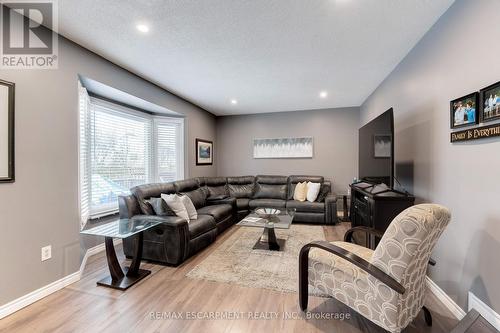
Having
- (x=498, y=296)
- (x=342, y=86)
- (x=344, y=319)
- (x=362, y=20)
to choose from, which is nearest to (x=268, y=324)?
(x=344, y=319)

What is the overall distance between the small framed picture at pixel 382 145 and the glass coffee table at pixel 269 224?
1.50 m

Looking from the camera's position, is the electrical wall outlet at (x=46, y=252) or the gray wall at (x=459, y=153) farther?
the electrical wall outlet at (x=46, y=252)

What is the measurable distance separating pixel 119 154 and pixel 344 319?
12.5 ft

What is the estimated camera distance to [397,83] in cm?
302

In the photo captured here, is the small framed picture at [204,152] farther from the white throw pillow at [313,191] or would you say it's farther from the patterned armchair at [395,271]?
the patterned armchair at [395,271]

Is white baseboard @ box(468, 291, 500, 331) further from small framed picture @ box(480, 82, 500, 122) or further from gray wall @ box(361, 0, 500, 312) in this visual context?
small framed picture @ box(480, 82, 500, 122)

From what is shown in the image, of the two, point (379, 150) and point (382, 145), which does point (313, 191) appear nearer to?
point (379, 150)

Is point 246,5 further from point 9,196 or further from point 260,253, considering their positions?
point 260,253

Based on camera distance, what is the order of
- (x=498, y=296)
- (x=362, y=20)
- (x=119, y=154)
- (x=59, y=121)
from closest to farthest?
(x=498, y=296) < (x=362, y=20) < (x=59, y=121) < (x=119, y=154)

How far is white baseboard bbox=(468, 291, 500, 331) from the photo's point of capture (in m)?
1.49

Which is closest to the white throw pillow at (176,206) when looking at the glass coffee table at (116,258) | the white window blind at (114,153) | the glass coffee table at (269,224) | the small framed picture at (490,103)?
the glass coffee table at (116,258)

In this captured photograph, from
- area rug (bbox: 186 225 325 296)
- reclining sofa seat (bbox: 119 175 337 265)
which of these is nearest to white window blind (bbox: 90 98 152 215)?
→ reclining sofa seat (bbox: 119 175 337 265)

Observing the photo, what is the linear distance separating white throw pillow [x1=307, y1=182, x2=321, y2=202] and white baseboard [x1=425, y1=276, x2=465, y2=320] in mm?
2608

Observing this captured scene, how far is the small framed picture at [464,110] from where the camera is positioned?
5.43ft
